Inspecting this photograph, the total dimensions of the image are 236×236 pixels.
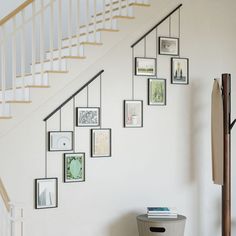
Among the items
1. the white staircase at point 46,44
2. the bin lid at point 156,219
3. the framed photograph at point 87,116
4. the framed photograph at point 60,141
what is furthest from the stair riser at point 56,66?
the bin lid at point 156,219

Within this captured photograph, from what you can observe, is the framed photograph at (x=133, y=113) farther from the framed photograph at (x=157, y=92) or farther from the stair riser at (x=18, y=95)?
the stair riser at (x=18, y=95)

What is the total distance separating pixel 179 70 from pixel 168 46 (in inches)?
12.9

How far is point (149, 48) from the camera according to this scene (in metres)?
6.18

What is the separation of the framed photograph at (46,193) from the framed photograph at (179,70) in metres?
1.93

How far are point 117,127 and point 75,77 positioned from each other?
30.8 inches

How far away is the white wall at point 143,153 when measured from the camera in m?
5.52

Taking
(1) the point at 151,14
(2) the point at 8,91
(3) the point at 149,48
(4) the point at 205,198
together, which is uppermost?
(1) the point at 151,14

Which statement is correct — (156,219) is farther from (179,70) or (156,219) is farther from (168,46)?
(168,46)

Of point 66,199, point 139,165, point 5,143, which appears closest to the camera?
point 5,143

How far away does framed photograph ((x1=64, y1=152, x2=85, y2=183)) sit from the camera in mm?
5664

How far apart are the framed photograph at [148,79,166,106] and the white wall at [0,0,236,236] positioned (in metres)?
0.07

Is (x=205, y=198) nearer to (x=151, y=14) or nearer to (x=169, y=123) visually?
(x=169, y=123)

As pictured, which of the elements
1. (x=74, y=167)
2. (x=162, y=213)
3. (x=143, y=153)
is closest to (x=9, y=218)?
(x=74, y=167)

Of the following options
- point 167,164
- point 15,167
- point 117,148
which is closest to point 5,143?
point 15,167
